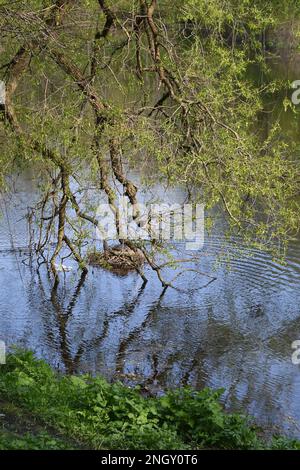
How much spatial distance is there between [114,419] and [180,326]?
4653mm

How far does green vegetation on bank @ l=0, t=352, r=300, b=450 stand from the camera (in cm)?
654

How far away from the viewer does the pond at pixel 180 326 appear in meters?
9.75

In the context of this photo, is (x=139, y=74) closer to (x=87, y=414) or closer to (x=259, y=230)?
(x=259, y=230)

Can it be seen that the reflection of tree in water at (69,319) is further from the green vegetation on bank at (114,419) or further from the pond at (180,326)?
the green vegetation on bank at (114,419)

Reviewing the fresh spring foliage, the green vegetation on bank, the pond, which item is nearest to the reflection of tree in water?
the pond

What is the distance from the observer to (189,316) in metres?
12.2

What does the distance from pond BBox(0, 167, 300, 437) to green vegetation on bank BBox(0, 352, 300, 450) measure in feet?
4.69

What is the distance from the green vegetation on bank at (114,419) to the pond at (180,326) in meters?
1.43

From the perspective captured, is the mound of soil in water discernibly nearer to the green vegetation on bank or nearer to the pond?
Result: the pond

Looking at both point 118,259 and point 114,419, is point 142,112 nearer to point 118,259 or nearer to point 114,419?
point 118,259

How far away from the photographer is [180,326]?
11.8 meters

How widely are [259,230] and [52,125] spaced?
329cm

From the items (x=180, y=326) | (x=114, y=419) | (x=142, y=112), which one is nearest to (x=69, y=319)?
(x=180, y=326)
